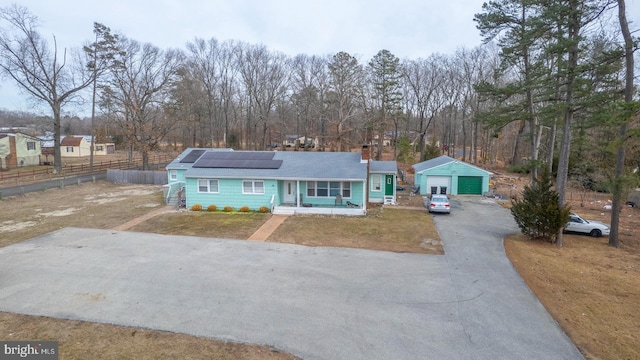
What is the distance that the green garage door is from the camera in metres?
27.8

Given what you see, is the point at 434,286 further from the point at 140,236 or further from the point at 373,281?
the point at 140,236

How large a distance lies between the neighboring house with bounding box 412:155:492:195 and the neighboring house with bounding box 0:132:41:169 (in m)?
42.5

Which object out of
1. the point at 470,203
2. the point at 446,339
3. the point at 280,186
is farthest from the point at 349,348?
the point at 470,203

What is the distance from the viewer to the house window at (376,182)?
2406cm

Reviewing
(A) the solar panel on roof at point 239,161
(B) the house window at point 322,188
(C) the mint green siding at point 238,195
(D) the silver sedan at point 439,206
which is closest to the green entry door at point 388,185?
(C) the mint green siding at point 238,195

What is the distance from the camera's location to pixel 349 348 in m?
7.08

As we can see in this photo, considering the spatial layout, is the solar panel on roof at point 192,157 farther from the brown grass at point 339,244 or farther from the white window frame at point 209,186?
the white window frame at point 209,186

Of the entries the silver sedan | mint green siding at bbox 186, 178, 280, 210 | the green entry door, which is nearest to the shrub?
the silver sedan

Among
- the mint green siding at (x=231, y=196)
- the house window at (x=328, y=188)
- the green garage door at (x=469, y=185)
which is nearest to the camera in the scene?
the mint green siding at (x=231, y=196)

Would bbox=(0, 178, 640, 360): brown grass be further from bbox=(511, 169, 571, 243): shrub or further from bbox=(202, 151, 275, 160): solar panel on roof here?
bbox=(202, 151, 275, 160): solar panel on roof

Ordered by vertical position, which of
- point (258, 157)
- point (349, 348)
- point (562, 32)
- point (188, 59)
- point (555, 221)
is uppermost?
point (188, 59)

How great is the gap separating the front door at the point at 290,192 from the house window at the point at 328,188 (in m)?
0.96

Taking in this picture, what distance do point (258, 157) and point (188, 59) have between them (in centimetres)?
3100

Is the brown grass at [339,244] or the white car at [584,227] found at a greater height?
the white car at [584,227]
